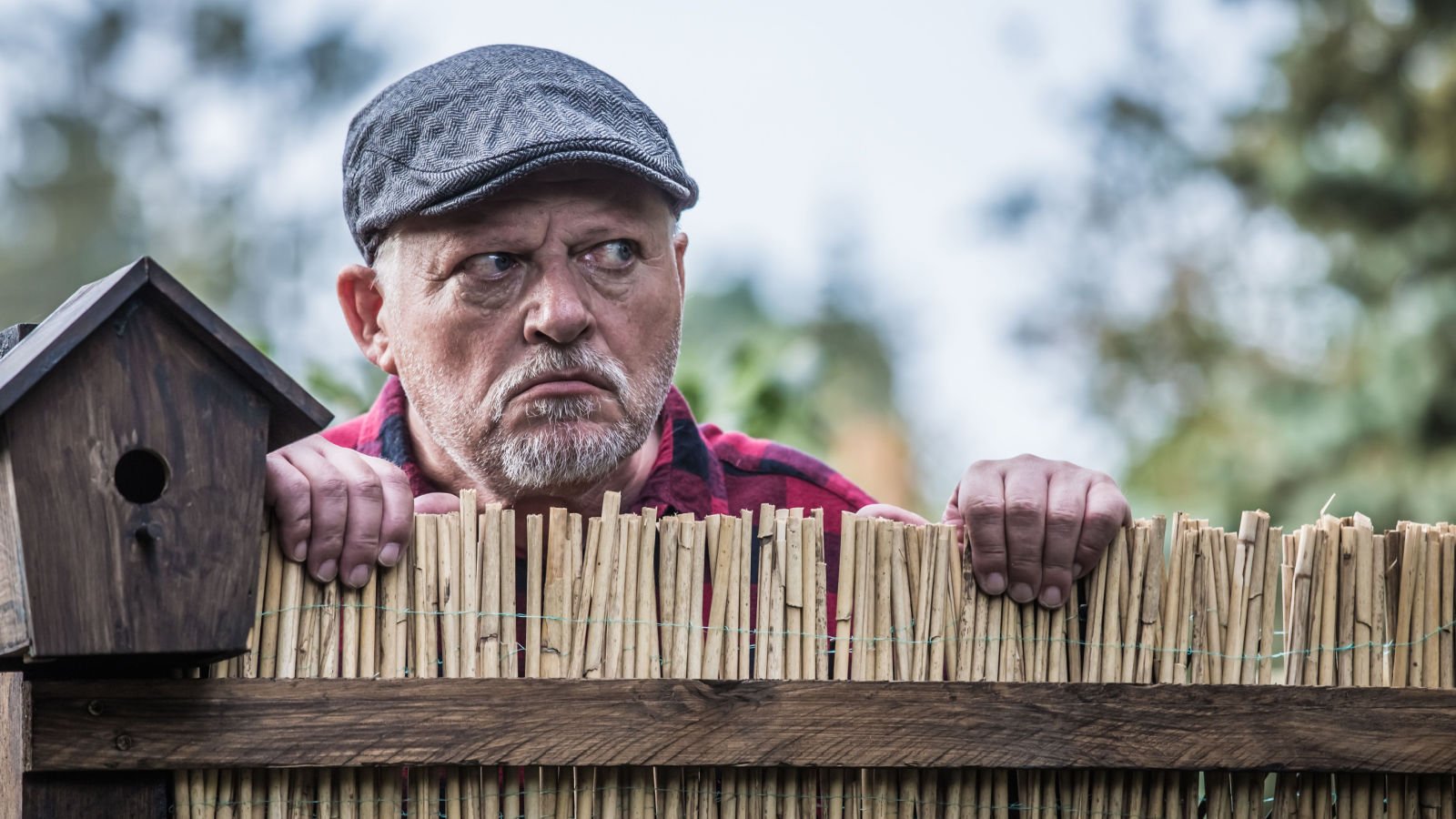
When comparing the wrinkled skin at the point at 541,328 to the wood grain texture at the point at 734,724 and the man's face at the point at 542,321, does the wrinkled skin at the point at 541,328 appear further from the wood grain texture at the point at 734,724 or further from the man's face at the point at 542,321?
the wood grain texture at the point at 734,724

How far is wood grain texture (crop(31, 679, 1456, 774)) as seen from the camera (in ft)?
7.15

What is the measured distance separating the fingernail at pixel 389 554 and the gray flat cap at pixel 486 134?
3.05 ft

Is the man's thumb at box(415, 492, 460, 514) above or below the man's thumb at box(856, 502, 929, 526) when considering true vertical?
below

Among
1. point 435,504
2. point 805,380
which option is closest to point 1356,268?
point 805,380

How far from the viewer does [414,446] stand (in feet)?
11.7

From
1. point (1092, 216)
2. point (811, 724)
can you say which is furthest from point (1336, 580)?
point (1092, 216)

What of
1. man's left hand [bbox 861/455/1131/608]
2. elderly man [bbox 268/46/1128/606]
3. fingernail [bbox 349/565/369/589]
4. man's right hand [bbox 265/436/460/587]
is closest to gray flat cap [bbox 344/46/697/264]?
elderly man [bbox 268/46/1128/606]

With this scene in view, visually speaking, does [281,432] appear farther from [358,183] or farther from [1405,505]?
[1405,505]

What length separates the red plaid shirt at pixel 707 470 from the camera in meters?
3.46

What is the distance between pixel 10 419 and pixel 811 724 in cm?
130

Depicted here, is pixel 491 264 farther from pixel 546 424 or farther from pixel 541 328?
pixel 546 424

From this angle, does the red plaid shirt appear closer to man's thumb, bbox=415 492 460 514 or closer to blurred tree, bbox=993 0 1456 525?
man's thumb, bbox=415 492 460 514

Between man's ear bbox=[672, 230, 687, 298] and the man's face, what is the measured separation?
18cm

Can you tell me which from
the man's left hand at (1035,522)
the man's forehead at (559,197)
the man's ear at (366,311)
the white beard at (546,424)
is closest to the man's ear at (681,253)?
the white beard at (546,424)
